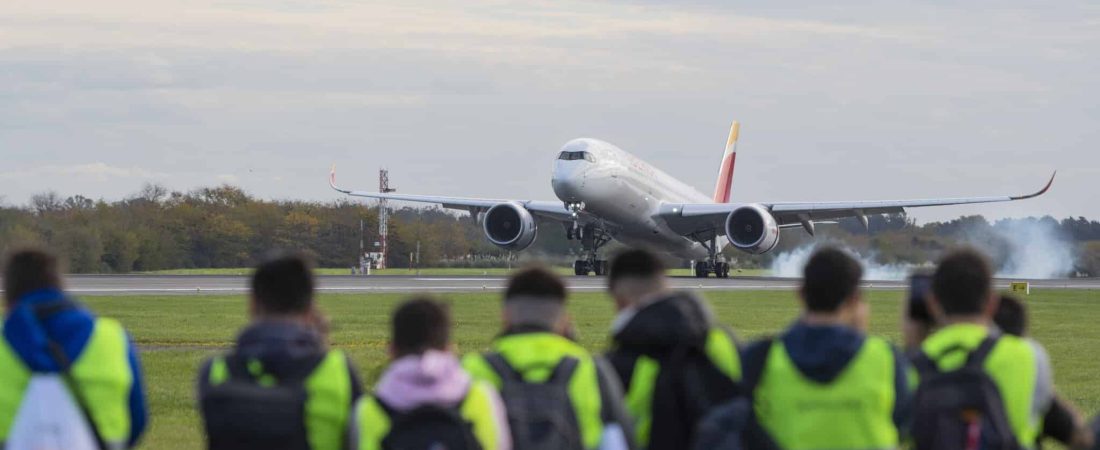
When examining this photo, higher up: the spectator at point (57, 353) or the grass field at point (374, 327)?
the spectator at point (57, 353)

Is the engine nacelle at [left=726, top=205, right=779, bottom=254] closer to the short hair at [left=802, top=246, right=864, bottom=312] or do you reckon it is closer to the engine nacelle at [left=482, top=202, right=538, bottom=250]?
the engine nacelle at [left=482, top=202, right=538, bottom=250]

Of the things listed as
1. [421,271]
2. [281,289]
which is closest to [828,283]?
[281,289]

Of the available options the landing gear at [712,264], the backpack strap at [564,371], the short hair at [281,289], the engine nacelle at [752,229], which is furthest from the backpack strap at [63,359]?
the landing gear at [712,264]

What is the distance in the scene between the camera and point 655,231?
53375mm

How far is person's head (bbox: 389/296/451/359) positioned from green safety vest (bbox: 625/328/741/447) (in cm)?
97

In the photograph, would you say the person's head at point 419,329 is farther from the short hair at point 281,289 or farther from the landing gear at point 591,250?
the landing gear at point 591,250

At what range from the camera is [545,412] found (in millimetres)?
5996

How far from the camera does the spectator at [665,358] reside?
6.34 m

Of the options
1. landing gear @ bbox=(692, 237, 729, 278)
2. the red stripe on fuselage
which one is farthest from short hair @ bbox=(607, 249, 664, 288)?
the red stripe on fuselage

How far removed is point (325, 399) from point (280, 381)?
18cm

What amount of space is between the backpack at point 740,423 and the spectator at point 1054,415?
45.5 inches

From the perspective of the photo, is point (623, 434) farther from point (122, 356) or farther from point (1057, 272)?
point (1057, 272)

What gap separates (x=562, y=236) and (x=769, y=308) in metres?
22.1

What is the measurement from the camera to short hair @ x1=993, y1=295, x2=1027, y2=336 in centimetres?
712
